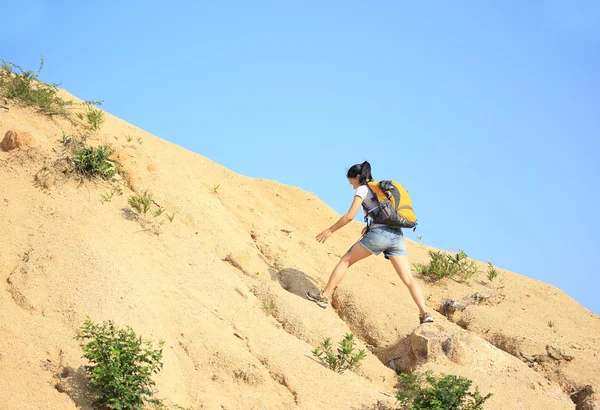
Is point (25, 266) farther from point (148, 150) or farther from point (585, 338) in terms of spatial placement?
point (585, 338)

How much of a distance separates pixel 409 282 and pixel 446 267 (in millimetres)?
2237

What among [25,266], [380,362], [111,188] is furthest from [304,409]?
[111,188]

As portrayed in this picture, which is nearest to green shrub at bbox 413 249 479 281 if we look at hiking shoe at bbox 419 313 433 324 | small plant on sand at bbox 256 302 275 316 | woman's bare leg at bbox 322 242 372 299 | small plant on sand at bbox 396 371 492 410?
hiking shoe at bbox 419 313 433 324

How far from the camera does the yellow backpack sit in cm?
815

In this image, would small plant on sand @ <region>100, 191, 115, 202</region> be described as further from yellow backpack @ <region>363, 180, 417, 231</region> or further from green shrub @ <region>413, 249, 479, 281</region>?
green shrub @ <region>413, 249, 479, 281</region>

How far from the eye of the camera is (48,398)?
→ 16.4 feet

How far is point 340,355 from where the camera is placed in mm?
7004

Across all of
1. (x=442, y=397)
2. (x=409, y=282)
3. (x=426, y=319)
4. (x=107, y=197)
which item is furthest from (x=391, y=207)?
(x=107, y=197)

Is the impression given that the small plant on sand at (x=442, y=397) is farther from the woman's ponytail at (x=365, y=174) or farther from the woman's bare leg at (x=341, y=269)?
the woman's ponytail at (x=365, y=174)

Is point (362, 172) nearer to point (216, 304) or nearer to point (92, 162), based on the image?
point (216, 304)

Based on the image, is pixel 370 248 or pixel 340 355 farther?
pixel 370 248

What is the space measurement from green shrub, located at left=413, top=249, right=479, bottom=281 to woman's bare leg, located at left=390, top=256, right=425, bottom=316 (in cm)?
201

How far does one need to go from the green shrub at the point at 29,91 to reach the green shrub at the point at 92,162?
121cm

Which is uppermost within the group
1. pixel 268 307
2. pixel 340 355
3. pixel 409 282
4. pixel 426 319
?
pixel 409 282
